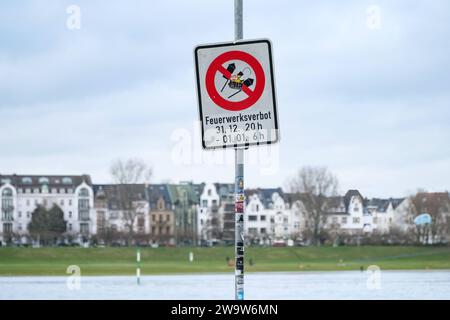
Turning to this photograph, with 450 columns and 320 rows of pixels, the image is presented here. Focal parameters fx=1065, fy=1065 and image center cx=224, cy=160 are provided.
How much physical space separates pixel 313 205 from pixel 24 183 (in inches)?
2248

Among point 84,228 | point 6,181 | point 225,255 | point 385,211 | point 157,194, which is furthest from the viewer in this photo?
point 157,194

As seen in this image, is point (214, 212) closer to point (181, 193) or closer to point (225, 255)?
point (181, 193)

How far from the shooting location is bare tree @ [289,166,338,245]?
126m

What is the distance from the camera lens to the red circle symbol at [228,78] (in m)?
9.50

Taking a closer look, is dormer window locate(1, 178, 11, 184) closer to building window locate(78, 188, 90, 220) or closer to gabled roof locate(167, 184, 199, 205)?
building window locate(78, 188, 90, 220)

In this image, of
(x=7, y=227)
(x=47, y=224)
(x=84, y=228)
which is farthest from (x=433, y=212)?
(x=7, y=227)

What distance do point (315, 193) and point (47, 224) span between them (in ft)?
135

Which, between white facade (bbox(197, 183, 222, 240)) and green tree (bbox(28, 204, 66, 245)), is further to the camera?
white facade (bbox(197, 183, 222, 240))

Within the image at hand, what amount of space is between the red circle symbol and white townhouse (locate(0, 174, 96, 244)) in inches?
5905

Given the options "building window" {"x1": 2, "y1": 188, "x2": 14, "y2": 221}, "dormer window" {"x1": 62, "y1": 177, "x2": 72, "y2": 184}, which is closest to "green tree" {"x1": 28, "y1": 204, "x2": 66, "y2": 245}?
"building window" {"x1": 2, "y1": 188, "x2": 14, "y2": 221}

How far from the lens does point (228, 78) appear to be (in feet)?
31.4

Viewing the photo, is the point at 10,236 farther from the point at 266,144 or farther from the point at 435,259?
the point at 266,144

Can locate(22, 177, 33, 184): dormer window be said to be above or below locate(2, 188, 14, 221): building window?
above

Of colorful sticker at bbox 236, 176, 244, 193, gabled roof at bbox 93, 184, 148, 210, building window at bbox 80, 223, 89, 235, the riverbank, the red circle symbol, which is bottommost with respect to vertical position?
the riverbank
